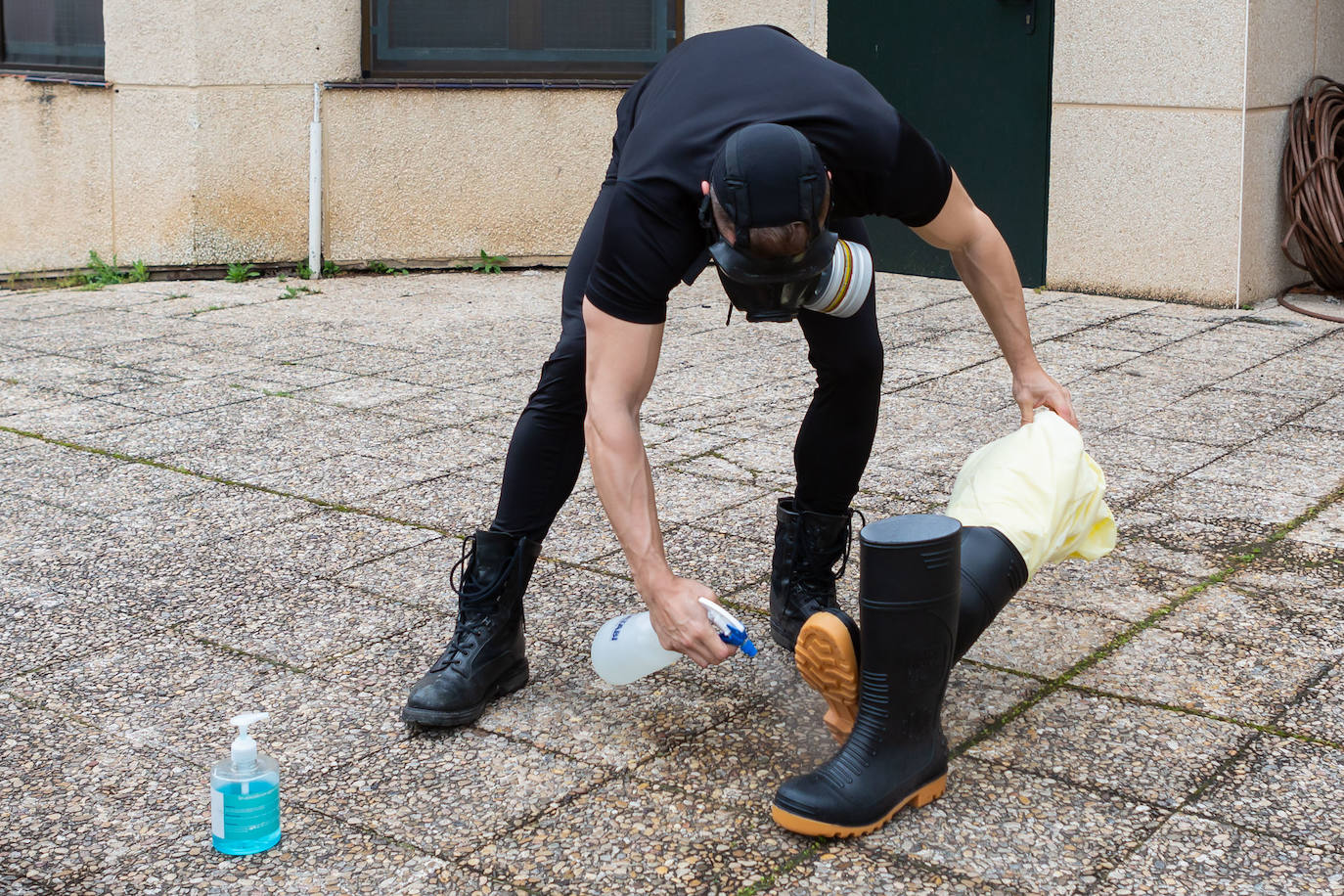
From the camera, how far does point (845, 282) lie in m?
2.45

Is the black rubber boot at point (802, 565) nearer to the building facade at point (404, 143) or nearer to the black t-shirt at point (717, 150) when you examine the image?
the black t-shirt at point (717, 150)

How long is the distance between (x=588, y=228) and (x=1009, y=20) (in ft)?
16.2

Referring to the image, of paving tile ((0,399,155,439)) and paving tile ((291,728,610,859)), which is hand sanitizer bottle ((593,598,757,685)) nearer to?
paving tile ((291,728,610,859))

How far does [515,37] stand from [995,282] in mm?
5648

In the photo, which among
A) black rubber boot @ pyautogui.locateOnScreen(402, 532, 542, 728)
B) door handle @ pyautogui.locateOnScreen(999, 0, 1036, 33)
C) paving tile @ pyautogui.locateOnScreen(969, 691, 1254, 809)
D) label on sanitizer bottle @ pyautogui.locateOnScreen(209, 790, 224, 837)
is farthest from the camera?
door handle @ pyautogui.locateOnScreen(999, 0, 1036, 33)

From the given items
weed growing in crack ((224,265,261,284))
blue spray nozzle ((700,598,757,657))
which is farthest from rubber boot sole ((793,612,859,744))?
weed growing in crack ((224,265,261,284))

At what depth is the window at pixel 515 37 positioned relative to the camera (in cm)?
788

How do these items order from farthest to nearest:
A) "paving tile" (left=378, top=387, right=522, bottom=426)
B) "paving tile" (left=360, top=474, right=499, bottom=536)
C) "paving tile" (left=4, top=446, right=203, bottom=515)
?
"paving tile" (left=378, top=387, right=522, bottom=426) < "paving tile" (left=4, top=446, right=203, bottom=515) < "paving tile" (left=360, top=474, right=499, bottom=536)

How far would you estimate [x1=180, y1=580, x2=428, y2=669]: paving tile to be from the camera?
321 cm

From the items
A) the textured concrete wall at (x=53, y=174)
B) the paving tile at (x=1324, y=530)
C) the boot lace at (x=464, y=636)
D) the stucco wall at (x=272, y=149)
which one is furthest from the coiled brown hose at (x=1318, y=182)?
the textured concrete wall at (x=53, y=174)

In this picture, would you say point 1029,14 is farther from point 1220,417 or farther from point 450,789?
point 450,789

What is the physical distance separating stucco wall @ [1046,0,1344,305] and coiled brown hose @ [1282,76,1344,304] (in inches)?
3.0

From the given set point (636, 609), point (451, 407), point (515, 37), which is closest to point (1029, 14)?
point (515, 37)

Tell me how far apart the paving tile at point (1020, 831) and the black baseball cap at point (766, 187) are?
3.09 ft
